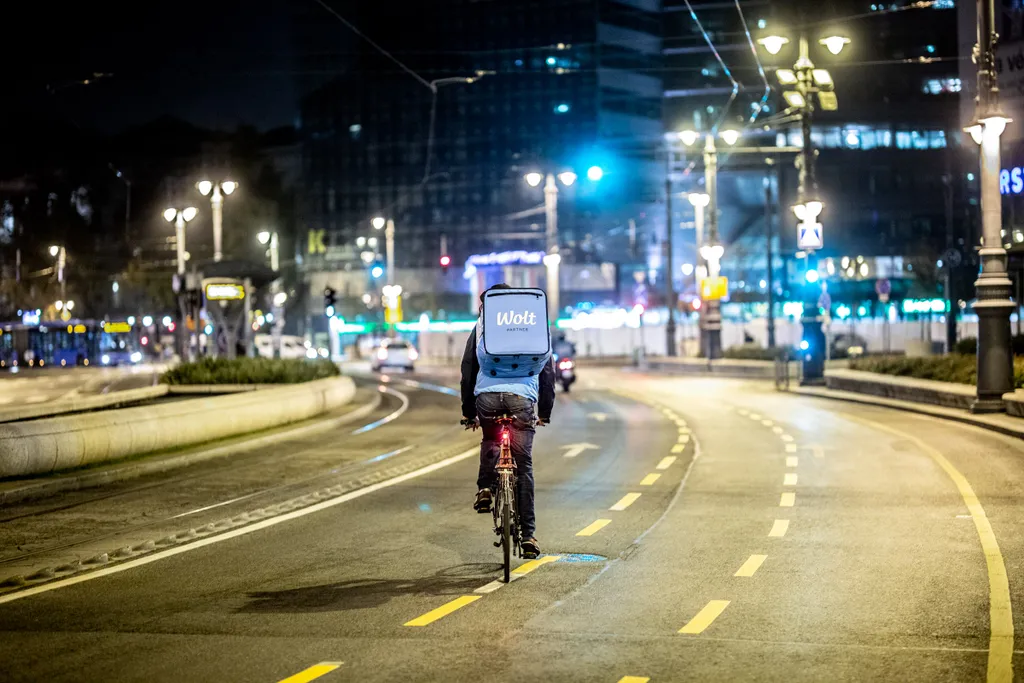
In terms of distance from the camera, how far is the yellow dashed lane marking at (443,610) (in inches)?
308

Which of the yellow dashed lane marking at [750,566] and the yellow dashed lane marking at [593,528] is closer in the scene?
the yellow dashed lane marking at [750,566]

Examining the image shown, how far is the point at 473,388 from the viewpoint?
970 cm

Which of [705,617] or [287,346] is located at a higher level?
[287,346]

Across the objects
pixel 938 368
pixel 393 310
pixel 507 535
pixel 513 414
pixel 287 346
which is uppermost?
pixel 393 310

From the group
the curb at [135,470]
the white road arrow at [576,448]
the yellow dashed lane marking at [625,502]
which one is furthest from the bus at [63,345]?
the yellow dashed lane marking at [625,502]

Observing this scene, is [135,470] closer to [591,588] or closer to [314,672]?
[591,588]

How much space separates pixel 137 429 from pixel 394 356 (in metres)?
46.3

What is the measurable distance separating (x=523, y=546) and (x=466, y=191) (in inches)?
4693

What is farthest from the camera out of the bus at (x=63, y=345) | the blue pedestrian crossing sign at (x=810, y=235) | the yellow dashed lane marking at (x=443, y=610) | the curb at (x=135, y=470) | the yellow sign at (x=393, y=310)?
the bus at (x=63, y=345)

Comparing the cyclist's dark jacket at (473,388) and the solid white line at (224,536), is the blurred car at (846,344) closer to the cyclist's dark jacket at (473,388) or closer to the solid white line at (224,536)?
the solid white line at (224,536)

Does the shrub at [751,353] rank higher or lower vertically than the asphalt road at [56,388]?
higher

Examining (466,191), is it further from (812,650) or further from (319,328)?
(812,650)

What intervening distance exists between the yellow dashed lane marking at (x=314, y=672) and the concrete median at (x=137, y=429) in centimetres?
973

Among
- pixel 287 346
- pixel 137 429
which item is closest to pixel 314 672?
pixel 137 429
